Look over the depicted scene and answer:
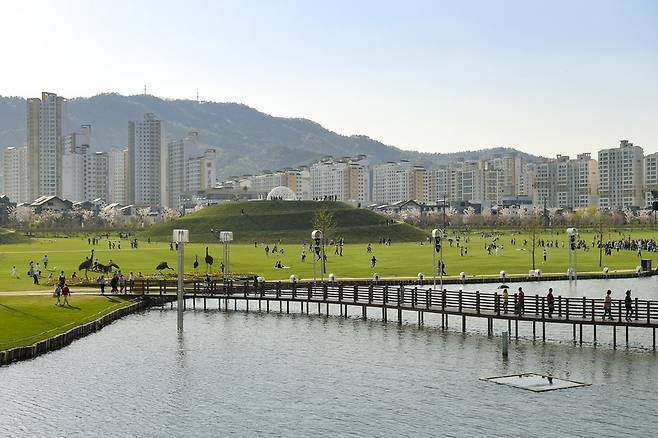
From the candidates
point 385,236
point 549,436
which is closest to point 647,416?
point 549,436

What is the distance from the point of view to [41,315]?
206ft

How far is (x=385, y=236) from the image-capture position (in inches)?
7072

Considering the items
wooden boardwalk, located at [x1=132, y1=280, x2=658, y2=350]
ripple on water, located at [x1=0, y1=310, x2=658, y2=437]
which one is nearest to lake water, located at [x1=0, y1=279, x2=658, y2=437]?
ripple on water, located at [x1=0, y1=310, x2=658, y2=437]

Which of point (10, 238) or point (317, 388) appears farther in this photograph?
point (10, 238)

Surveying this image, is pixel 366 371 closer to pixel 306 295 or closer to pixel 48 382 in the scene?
pixel 48 382

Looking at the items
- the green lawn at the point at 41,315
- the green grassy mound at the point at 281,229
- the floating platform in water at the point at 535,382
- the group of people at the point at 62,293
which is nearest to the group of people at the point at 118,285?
the green lawn at the point at 41,315

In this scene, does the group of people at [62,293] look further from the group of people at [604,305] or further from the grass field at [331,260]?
the group of people at [604,305]

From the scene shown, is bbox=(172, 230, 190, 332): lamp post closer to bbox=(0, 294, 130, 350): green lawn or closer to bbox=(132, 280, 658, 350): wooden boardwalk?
bbox=(0, 294, 130, 350): green lawn

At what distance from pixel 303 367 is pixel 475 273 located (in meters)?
54.2

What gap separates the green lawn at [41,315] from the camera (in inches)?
2142

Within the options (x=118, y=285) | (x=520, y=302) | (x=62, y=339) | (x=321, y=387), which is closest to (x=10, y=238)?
(x=118, y=285)

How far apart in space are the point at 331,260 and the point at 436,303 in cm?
4883

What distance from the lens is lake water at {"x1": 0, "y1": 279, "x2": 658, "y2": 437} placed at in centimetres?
3719

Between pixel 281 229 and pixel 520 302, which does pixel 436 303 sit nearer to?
pixel 520 302
